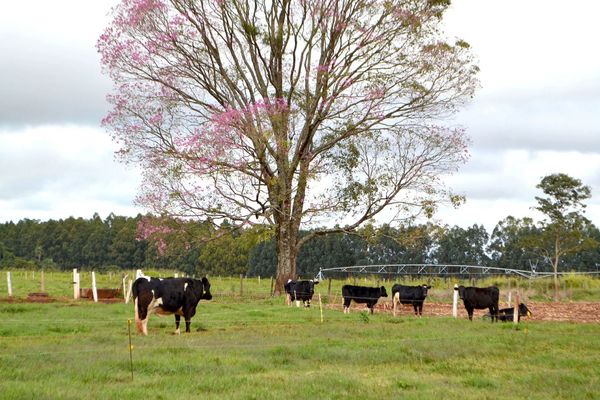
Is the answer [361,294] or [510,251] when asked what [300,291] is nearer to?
[361,294]

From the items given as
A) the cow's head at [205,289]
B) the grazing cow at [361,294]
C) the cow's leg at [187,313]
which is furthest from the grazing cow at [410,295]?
the cow's leg at [187,313]

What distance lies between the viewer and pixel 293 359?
14312 millimetres

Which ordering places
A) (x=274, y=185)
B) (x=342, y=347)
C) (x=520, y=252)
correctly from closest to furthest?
1. (x=342, y=347)
2. (x=274, y=185)
3. (x=520, y=252)

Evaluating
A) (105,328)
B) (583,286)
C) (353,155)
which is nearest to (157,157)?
(353,155)

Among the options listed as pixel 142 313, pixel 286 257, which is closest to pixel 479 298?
pixel 286 257

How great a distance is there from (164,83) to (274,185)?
6.93 m

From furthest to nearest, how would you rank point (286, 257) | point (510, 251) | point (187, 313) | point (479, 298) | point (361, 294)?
1. point (510, 251)
2. point (286, 257)
3. point (361, 294)
4. point (479, 298)
5. point (187, 313)

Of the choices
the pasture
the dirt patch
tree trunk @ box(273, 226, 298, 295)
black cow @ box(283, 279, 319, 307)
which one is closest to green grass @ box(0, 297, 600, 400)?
the pasture

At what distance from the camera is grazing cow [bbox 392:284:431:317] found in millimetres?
28195

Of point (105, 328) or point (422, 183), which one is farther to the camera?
point (422, 183)

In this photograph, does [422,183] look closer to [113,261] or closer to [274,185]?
[274,185]

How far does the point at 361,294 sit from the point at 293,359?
50.7 ft

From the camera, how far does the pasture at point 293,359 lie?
11.1 meters

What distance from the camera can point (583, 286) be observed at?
149 ft
